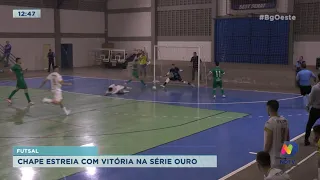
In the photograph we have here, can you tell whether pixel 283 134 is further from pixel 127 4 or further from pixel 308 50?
pixel 127 4

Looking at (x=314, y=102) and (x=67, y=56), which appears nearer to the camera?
(x=314, y=102)

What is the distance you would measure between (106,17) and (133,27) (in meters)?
4.26

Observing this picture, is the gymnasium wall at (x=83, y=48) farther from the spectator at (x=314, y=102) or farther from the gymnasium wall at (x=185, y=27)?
the spectator at (x=314, y=102)

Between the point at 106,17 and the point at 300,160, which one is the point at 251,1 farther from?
the point at 300,160

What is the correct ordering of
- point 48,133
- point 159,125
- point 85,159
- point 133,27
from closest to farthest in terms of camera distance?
1. point 85,159
2. point 48,133
3. point 159,125
4. point 133,27

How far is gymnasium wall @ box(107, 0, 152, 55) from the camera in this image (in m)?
38.4

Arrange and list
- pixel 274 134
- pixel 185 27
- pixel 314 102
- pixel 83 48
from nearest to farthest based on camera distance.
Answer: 1. pixel 274 134
2. pixel 314 102
3. pixel 185 27
4. pixel 83 48

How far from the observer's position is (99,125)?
13.0m

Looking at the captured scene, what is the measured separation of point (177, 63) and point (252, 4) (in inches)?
305

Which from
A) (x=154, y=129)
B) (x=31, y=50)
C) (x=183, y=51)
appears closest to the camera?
(x=154, y=129)

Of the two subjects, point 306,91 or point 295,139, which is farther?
point 306,91

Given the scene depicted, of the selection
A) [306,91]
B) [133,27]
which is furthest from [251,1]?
[306,91]

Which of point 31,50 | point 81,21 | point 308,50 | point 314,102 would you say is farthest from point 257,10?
point 314,102

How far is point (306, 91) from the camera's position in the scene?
584 inches
